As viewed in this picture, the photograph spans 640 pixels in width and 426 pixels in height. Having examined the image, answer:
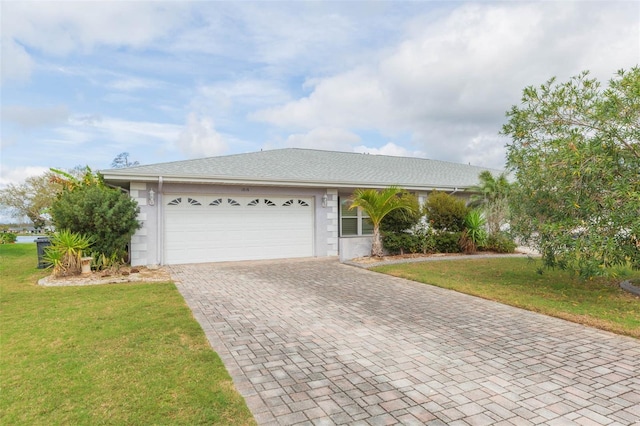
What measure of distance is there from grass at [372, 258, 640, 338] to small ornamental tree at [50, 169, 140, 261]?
7.66m

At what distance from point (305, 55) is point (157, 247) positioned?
9.33m

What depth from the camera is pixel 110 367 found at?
4039mm

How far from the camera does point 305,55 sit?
583 inches

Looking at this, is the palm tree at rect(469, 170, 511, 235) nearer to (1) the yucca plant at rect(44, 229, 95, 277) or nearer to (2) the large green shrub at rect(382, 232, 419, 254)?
(2) the large green shrub at rect(382, 232, 419, 254)

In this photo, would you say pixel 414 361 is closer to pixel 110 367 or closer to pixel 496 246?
pixel 110 367

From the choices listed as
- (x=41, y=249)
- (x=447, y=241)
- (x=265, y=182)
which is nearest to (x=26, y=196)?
(x=41, y=249)

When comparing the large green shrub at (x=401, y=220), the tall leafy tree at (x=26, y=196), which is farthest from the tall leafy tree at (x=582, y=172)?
the tall leafy tree at (x=26, y=196)

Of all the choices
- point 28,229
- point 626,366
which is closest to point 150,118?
point 626,366

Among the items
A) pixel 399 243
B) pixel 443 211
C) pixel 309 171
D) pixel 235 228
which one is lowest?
pixel 399 243

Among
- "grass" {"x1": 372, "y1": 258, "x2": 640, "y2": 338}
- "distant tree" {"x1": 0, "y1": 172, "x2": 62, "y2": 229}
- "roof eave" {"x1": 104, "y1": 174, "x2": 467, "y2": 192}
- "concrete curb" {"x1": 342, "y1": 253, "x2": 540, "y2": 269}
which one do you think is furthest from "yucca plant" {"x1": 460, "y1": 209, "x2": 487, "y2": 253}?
"distant tree" {"x1": 0, "y1": 172, "x2": 62, "y2": 229}

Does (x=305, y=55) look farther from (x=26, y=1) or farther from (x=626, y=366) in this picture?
(x=626, y=366)

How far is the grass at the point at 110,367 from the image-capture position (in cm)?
309

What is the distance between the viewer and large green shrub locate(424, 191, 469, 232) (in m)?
14.1

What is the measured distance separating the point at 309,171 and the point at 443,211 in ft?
17.9
